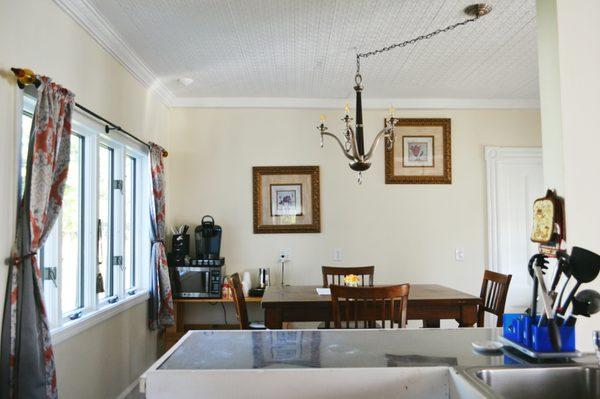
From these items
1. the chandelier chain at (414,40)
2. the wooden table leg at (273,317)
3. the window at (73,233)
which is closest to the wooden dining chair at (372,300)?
the wooden table leg at (273,317)

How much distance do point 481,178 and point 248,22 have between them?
2.94m

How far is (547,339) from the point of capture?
127 centimetres

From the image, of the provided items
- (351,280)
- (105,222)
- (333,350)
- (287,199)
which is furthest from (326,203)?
(333,350)

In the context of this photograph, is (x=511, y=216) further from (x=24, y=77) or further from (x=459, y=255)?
(x=24, y=77)

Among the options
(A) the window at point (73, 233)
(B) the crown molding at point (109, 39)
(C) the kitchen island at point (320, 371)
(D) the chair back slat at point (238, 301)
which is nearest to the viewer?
(C) the kitchen island at point (320, 371)

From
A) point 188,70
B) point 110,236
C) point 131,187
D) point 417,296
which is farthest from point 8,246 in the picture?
point 417,296

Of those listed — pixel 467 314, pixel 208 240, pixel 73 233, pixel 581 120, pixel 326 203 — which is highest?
pixel 581 120

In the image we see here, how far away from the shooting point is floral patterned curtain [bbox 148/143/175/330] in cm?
357

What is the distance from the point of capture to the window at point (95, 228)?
2.29 meters

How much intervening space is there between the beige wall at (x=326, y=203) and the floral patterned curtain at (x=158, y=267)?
Result: 619 mm

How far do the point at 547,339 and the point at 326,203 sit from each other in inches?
123

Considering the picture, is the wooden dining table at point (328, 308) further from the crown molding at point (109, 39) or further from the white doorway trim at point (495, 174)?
the crown molding at point (109, 39)

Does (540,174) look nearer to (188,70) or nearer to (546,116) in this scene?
(546,116)

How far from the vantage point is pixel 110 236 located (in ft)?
10.2
